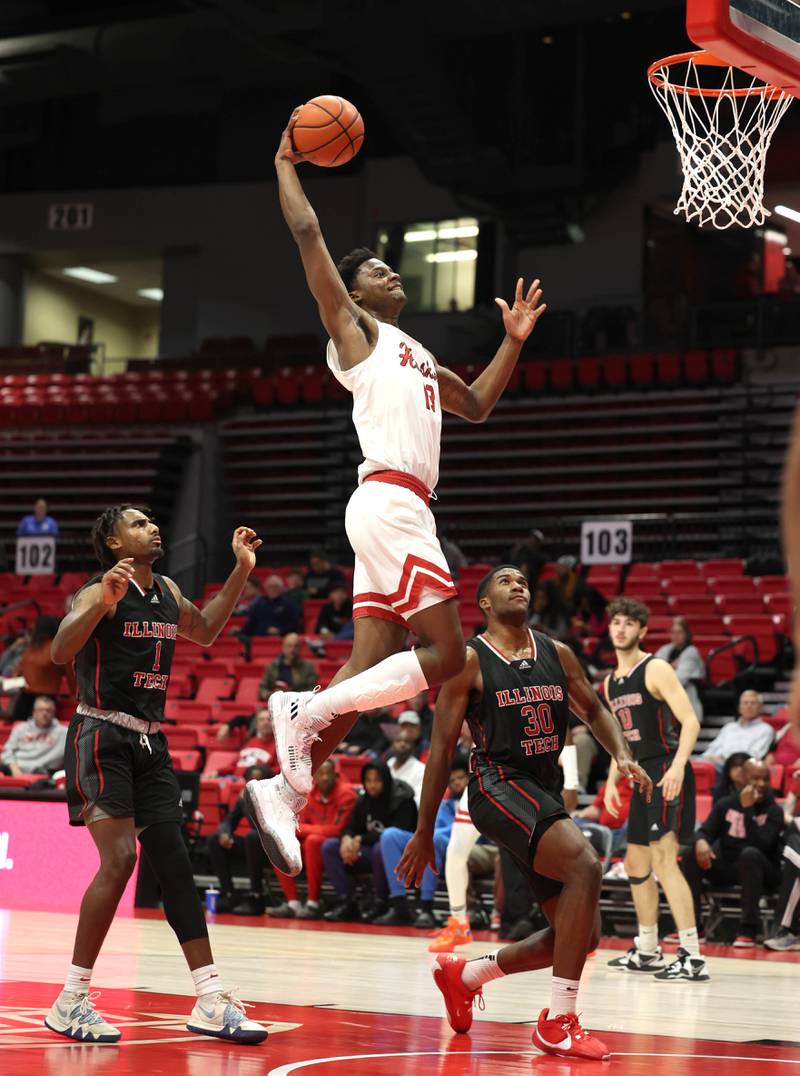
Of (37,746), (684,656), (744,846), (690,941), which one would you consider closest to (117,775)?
(690,941)

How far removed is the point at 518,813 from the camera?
18.1 ft

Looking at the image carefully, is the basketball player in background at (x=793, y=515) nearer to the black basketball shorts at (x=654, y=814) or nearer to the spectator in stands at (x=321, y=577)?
the black basketball shorts at (x=654, y=814)

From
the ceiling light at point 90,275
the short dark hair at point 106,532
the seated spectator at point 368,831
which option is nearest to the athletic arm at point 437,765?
the short dark hair at point 106,532

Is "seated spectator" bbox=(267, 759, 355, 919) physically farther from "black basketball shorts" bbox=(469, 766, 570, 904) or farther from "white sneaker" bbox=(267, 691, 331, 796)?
"white sneaker" bbox=(267, 691, 331, 796)

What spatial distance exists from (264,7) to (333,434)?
249 inches

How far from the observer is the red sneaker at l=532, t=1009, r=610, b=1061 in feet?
16.8

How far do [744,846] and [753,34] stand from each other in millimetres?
6332

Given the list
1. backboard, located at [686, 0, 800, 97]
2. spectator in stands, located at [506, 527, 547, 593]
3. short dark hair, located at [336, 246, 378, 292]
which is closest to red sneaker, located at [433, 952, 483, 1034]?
short dark hair, located at [336, 246, 378, 292]

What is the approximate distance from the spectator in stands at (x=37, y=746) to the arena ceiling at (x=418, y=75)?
10.7 metres

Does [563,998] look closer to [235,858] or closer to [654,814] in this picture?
[654,814]

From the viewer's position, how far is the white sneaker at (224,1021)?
5.20 meters

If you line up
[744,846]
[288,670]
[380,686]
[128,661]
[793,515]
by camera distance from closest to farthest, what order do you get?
[793,515], [380,686], [128,661], [744,846], [288,670]

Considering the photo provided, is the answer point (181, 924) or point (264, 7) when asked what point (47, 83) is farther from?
point (181, 924)

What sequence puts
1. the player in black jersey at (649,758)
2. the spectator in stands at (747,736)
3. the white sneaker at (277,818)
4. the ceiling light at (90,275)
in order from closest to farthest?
1. the white sneaker at (277,818)
2. the player in black jersey at (649,758)
3. the spectator in stands at (747,736)
4. the ceiling light at (90,275)
